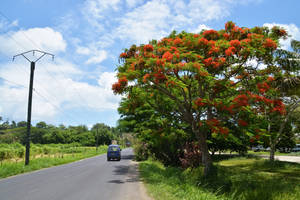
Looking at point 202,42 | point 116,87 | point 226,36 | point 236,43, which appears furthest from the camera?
point 226,36

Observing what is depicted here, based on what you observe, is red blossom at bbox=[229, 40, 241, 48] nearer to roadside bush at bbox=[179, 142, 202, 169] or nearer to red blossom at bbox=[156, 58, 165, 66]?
red blossom at bbox=[156, 58, 165, 66]

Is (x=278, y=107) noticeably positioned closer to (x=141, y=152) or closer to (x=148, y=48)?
(x=148, y=48)

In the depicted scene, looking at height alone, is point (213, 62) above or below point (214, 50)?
below

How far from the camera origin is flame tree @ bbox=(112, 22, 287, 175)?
10.4m

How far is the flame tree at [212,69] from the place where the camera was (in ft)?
34.1

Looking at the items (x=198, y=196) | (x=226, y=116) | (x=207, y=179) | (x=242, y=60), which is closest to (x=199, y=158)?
(x=207, y=179)

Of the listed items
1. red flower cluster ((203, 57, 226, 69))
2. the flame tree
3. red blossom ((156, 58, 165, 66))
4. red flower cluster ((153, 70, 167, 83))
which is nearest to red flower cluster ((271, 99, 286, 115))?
the flame tree

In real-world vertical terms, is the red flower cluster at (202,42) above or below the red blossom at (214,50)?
above

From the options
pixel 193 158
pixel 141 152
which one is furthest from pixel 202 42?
pixel 141 152

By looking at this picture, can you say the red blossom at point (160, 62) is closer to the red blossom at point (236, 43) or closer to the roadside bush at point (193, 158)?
the red blossom at point (236, 43)

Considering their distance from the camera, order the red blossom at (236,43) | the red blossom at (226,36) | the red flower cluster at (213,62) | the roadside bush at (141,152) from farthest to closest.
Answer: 1. the roadside bush at (141,152)
2. the red blossom at (226,36)
3. the red flower cluster at (213,62)
4. the red blossom at (236,43)

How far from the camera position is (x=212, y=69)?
36.8ft

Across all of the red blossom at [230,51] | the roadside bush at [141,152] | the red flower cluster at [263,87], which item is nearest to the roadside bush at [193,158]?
the red flower cluster at [263,87]

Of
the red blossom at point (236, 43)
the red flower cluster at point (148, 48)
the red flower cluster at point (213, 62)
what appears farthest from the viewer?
the red flower cluster at point (148, 48)
